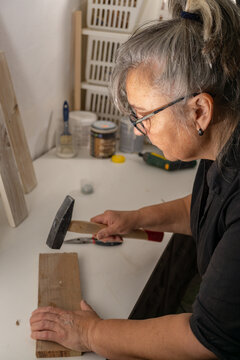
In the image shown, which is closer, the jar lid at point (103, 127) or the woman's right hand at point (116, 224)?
the woman's right hand at point (116, 224)

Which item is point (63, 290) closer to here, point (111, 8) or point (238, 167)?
point (238, 167)

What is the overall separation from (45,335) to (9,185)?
52cm

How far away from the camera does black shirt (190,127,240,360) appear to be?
0.68 meters

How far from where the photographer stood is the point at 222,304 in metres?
0.69

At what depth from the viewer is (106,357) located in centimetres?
82

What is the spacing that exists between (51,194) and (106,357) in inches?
28.5

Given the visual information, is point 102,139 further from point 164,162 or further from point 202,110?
point 202,110

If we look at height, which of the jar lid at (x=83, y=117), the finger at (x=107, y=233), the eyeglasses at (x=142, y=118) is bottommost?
the finger at (x=107, y=233)

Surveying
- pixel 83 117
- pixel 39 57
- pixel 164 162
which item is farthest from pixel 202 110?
pixel 83 117

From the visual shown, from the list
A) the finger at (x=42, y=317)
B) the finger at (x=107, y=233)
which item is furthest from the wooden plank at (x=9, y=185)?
the finger at (x=42, y=317)

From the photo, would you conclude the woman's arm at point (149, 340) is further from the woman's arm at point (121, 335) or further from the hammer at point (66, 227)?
the hammer at point (66, 227)

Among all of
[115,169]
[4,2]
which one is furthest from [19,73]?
[115,169]

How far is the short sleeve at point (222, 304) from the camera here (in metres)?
0.68

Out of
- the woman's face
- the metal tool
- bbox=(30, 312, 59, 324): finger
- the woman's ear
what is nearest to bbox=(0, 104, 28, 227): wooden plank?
the metal tool
